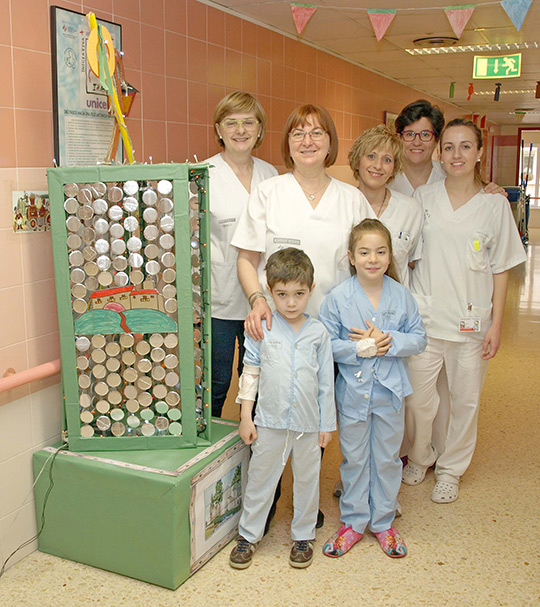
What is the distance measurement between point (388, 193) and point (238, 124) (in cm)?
65

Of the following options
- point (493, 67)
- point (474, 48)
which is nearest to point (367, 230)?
point (493, 67)

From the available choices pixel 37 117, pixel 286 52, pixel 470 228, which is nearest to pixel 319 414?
pixel 470 228

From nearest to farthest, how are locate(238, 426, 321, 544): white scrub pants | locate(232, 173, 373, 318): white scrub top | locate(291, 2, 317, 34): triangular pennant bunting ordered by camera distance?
locate(238, 426, 321, 544): white scrub pants < locate(232, 173, 373, 318): white scrub top < locate(291, 2, 317, 34): triangular pennant bunting

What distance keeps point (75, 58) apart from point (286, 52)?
2305 millimetres

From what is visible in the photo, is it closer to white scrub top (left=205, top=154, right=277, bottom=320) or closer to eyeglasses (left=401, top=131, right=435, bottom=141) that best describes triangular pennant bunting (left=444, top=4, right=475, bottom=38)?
eyeglasses (left=401, top=131, right=435, bottom=141)

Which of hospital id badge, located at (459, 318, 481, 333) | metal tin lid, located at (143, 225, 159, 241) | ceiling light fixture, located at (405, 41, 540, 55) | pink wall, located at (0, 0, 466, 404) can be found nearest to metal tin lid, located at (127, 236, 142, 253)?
metal tin lid, located at (143, 225, 159, 241)

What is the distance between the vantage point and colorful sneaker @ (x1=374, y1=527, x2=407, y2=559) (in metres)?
2.32

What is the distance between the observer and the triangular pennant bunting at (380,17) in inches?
137

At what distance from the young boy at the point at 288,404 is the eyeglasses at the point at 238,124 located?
58 cm

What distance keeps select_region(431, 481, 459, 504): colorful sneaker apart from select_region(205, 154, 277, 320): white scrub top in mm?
1118

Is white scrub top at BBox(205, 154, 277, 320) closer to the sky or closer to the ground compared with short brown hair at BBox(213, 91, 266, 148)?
closer to the ground

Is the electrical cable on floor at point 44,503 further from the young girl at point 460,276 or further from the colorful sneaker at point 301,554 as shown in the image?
the young girl at point 460,276

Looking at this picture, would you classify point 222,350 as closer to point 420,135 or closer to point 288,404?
point 288,404

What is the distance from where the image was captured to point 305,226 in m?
2.31
